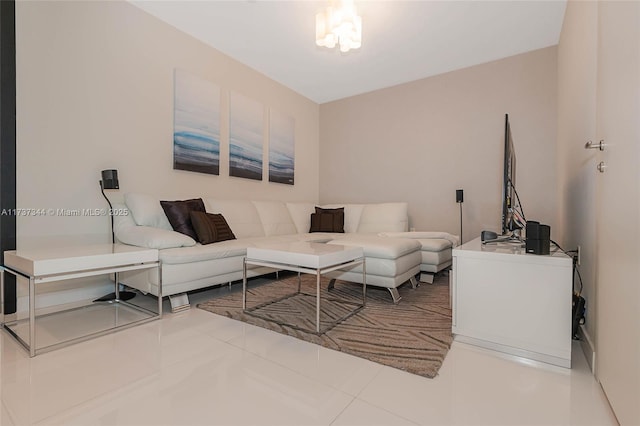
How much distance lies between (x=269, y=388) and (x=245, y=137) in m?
3.27

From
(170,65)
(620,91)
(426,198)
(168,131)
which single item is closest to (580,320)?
(620,91)

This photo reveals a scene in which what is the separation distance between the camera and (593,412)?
113 centimetres

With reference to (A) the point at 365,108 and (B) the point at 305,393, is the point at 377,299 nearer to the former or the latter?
(B) the point at 305,393

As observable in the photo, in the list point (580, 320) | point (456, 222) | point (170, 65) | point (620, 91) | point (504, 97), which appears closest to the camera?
point (620, 91)

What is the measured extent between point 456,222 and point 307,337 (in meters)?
3.01

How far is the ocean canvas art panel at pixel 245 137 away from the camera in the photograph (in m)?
3.75

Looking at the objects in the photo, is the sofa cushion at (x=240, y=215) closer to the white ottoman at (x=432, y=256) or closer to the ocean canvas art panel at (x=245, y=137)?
the ocean canvas art panel at (x=245, y=137)

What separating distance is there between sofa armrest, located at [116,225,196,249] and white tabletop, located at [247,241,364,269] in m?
0.63

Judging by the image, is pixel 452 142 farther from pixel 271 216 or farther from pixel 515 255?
pixel 515 255

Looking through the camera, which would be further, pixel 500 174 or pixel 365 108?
pixel 365 108

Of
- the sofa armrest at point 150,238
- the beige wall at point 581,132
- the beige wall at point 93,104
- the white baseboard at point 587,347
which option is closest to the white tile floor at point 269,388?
the white baseboard at point 587,347

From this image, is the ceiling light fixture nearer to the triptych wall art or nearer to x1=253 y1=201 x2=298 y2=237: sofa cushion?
the triptych wall art

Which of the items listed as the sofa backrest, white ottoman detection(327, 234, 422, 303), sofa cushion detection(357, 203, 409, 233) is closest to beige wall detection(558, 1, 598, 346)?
white ottoman detection(327, 234, 422, 303)

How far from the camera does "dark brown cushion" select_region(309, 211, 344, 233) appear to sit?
162 inches
